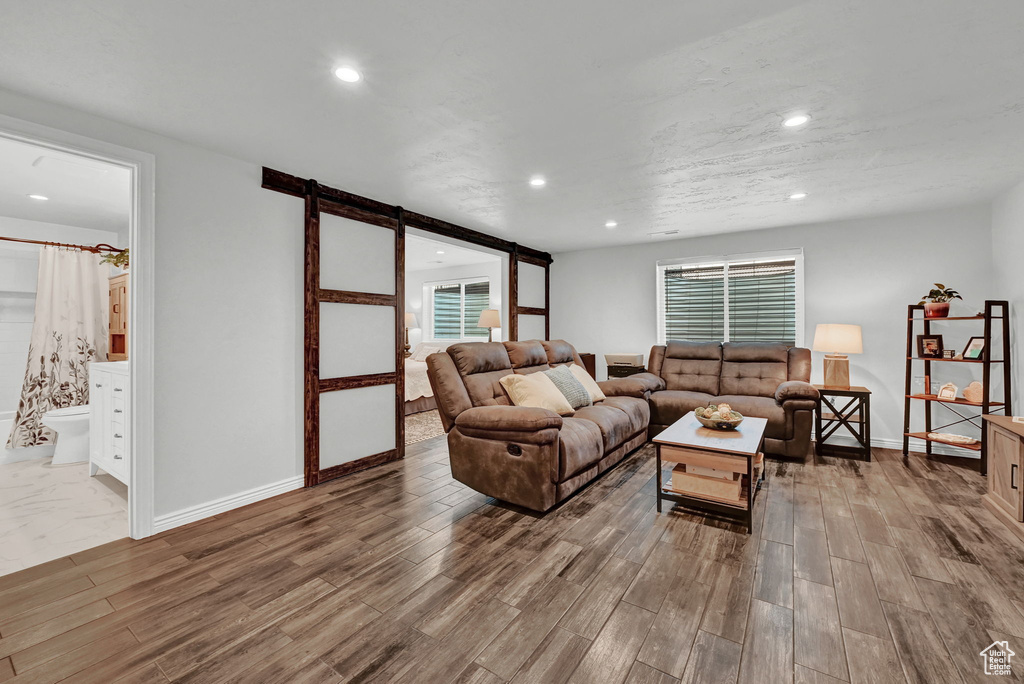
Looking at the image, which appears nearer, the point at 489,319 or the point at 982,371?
the point at 982,371

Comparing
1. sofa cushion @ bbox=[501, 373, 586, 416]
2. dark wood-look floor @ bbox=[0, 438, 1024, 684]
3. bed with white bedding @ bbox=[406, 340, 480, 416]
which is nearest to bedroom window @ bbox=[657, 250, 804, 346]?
dark wood-look floor @ bbox=[0, 438, 1024, 684]

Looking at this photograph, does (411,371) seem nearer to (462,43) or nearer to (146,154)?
(146,154)

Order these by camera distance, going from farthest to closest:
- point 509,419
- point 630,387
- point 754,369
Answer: point 754,369, point 630,387, point 509,419

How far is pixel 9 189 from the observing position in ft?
11.4

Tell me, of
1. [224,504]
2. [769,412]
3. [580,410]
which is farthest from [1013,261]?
[224,504]

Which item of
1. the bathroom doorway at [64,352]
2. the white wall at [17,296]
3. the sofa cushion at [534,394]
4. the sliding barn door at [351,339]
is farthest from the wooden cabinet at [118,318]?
the sofa cushion at [534,394]

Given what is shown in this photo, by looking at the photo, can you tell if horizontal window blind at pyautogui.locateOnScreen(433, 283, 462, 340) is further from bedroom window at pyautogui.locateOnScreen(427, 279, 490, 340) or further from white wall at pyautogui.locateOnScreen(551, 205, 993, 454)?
white wall at pyautogui.locateOnScreen(551, 205, 993, 454)

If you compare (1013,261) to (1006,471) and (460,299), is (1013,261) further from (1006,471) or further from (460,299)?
(460,299)

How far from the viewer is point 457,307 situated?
8414 millimetres

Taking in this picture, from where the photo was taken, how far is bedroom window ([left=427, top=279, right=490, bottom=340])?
816cm

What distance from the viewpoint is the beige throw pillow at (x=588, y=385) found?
4036 millimetres

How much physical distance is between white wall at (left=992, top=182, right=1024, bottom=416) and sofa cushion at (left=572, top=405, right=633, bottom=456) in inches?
122

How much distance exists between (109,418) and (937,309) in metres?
6.84

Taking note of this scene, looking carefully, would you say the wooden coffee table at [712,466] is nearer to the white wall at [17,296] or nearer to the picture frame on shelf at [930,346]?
the picture frame on shelf at [930,346]
